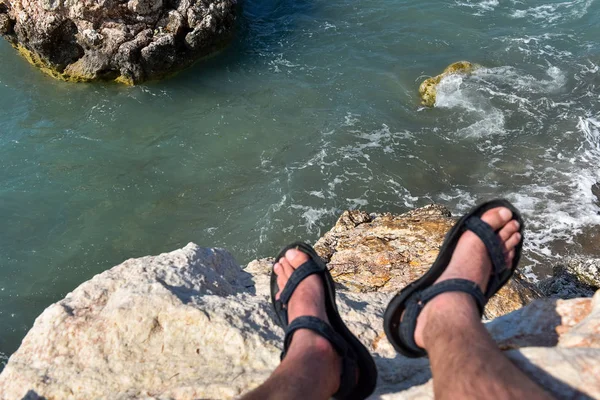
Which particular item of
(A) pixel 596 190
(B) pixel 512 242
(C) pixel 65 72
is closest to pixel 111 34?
(C) pixel 65 72

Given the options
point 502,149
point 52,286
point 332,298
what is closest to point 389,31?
point 502,149

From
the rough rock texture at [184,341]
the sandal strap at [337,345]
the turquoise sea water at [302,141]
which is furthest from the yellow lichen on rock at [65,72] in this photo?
the sandal strap at [337,345]

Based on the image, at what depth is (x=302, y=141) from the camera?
376 inches

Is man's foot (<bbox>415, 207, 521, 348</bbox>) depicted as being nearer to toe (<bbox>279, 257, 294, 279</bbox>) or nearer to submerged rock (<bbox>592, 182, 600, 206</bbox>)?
toe (<bbox>279, 257, 294, 279</bbox>)

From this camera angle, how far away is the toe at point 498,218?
2.96 metres

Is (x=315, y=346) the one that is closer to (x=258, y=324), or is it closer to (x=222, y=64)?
(x=258, y=324)

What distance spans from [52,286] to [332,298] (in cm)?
595

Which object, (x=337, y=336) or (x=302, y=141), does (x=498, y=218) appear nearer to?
(x=337, y=336)

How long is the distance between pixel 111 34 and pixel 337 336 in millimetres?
11095

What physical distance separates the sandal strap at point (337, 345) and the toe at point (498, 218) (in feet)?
3.99

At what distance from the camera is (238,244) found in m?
7.59

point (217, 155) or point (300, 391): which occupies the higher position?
point (300, 391)

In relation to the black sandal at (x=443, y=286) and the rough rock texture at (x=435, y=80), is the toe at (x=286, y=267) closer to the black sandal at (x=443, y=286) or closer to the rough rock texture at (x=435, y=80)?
the black sandal at (x=443, y=286)

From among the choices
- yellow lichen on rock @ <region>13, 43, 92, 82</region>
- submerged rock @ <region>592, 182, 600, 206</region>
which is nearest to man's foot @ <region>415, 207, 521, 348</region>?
submerged rock @ <region>592, 182, 600, 206</region>
